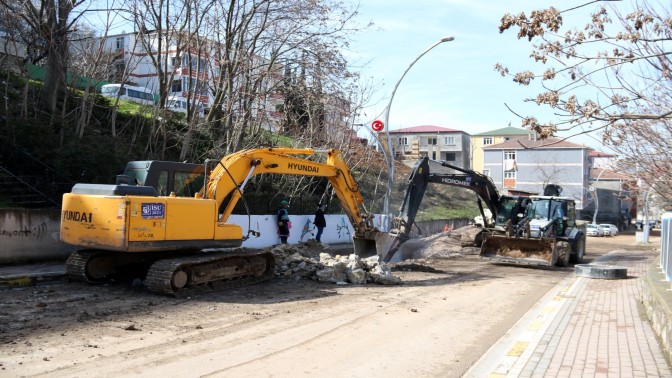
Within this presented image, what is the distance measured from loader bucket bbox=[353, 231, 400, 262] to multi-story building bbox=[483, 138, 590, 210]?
56178 millimetres

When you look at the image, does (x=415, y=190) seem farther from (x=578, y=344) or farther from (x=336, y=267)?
(x=578, y=344)

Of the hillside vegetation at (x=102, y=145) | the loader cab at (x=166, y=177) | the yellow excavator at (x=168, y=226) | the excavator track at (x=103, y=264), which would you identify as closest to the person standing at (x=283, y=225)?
the hillside vegetation at (x=102, y=145)

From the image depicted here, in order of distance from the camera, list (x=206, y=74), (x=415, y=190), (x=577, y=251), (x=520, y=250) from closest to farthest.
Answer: (x=415, y=190)
(x=520, y=250)
(x=577, y=251)
(x=206, y=74)

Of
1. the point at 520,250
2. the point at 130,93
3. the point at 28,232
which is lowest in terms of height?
the point at 520,250

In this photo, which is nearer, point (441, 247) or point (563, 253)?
point (563, 253)

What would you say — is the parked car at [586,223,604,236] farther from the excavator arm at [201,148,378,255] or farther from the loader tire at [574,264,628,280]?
the excavator arm at [201,148,378,255]

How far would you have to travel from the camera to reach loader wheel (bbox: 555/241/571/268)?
20672 millimetres

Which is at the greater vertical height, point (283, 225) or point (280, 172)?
point (280, 172)

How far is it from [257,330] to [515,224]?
1548 cm

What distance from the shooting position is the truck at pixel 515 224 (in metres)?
18.5

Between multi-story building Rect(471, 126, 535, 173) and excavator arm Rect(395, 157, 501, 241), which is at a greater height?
multi-story building Rect(471, 126, 535, 173)

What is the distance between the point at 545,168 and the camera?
76375 mm

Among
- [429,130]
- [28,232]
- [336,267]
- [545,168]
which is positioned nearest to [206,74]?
[28,232]

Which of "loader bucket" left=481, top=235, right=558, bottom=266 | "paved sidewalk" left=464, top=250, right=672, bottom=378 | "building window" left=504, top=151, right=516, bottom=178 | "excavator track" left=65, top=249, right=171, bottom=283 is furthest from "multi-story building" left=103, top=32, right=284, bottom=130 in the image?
"building window" left=504, top=151, right=516, bottom=178
